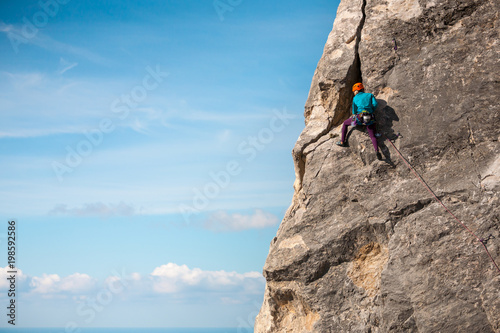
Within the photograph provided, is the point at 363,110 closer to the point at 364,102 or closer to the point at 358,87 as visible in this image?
the point at 364,102

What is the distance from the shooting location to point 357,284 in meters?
13.1

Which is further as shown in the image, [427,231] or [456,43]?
[456,43]

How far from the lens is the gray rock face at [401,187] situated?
12.0 m

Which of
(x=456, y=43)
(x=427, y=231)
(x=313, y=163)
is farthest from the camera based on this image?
(x=313, y=163)

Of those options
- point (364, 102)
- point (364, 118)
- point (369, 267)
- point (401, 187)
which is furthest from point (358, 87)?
point (369, 267)

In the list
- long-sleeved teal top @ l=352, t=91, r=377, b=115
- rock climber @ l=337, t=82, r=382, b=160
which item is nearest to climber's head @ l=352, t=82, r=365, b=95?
rock climber @ l=337, t=82, r=382, b=160

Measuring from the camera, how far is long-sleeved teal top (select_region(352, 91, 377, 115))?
527 inches

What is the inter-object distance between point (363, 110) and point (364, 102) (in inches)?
10.3

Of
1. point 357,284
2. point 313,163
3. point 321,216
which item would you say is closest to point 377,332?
point 357,284

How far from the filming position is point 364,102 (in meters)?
13.4

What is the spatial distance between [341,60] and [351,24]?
4.24 feet

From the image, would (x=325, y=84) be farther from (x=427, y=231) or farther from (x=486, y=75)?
(x=427, y=231)

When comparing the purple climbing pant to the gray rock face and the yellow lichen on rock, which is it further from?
the yellow lichen on rock

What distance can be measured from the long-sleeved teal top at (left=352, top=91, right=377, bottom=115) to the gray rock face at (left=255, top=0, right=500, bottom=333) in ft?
1.99
